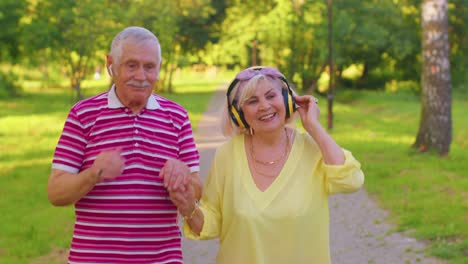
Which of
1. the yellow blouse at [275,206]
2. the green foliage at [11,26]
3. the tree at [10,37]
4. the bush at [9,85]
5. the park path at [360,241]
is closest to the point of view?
the yellow blouse at [275,206]

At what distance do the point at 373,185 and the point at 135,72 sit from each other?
823cm

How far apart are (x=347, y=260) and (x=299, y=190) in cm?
396

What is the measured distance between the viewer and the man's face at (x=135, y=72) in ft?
10.5

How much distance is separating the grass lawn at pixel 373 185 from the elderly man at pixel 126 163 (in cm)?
434

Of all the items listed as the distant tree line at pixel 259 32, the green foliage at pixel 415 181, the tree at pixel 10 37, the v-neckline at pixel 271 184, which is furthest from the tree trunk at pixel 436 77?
the tree at pixel 10 37

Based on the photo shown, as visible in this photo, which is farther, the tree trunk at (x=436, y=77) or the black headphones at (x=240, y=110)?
the tree trunk at (x=436, y=77)

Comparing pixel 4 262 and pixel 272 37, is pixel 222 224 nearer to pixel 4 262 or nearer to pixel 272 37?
pixel 4 262

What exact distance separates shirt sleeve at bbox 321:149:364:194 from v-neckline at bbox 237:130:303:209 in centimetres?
14

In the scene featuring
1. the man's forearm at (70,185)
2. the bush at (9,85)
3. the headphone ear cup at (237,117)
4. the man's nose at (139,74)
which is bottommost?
the bush at (9,85)

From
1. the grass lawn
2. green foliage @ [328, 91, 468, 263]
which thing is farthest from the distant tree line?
green foliage @ [328, 91, 468, 263]

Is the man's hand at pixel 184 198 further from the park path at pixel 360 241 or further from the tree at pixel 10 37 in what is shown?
the tree at pixel 10 37

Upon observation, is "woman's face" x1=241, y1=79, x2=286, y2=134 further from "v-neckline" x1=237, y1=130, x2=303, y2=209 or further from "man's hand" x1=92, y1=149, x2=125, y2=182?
"man's hand" x1=92, y1=149, x2=125, y2=182

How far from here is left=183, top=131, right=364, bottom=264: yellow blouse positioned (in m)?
3.43

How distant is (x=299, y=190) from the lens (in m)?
3.46
